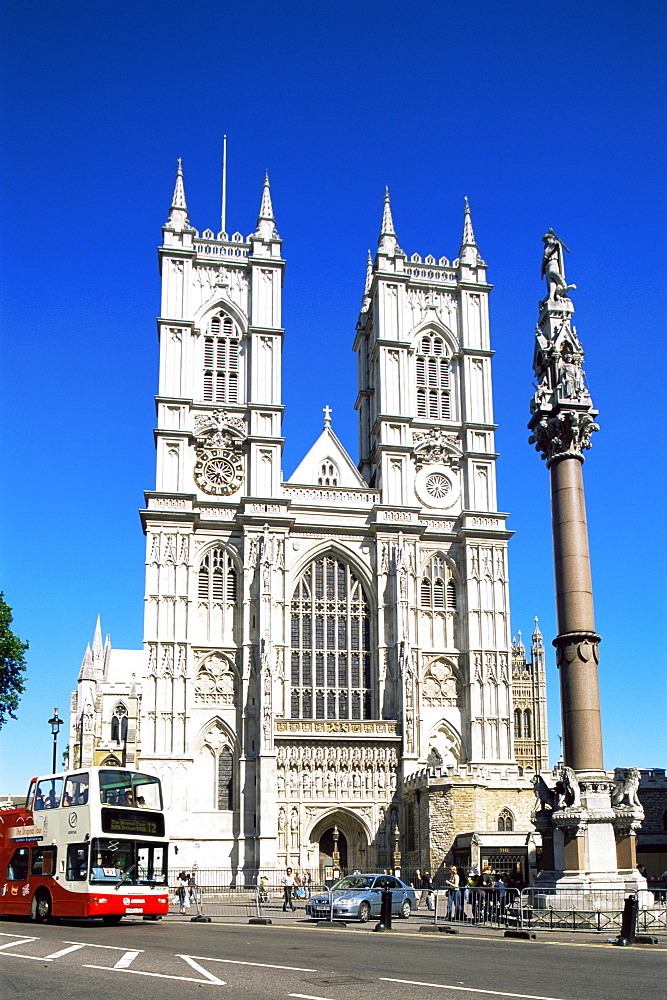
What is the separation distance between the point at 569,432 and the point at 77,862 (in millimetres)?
15283

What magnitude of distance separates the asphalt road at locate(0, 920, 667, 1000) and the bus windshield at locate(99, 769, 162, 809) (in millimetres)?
3387

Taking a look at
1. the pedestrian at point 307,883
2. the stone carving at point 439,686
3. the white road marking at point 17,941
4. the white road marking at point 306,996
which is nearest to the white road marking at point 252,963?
the white road marking at point 306,996

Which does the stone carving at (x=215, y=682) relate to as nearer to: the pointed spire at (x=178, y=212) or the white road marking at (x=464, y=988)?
the pointed spire at (x=178, y=212)

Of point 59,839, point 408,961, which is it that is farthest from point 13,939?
point 408,961

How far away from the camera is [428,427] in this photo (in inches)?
2199

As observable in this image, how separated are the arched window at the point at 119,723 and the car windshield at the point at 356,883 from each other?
5976cm

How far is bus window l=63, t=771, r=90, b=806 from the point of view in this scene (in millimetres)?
23406

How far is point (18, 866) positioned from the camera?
2541 centimetres

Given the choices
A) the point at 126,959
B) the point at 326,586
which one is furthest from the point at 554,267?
the point at 326,586

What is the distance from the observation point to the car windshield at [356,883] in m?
28.4

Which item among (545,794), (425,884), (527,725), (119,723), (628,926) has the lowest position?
(425,884)

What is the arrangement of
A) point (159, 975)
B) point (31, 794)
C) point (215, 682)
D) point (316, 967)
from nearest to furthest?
1. point (159, 975)
2. point (316, 967)
3. point (31, 794)
4. point (215, 682)

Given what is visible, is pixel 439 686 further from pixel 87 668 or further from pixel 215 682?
pixel 87 668

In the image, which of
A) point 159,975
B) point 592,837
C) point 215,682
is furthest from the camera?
point 215,682
